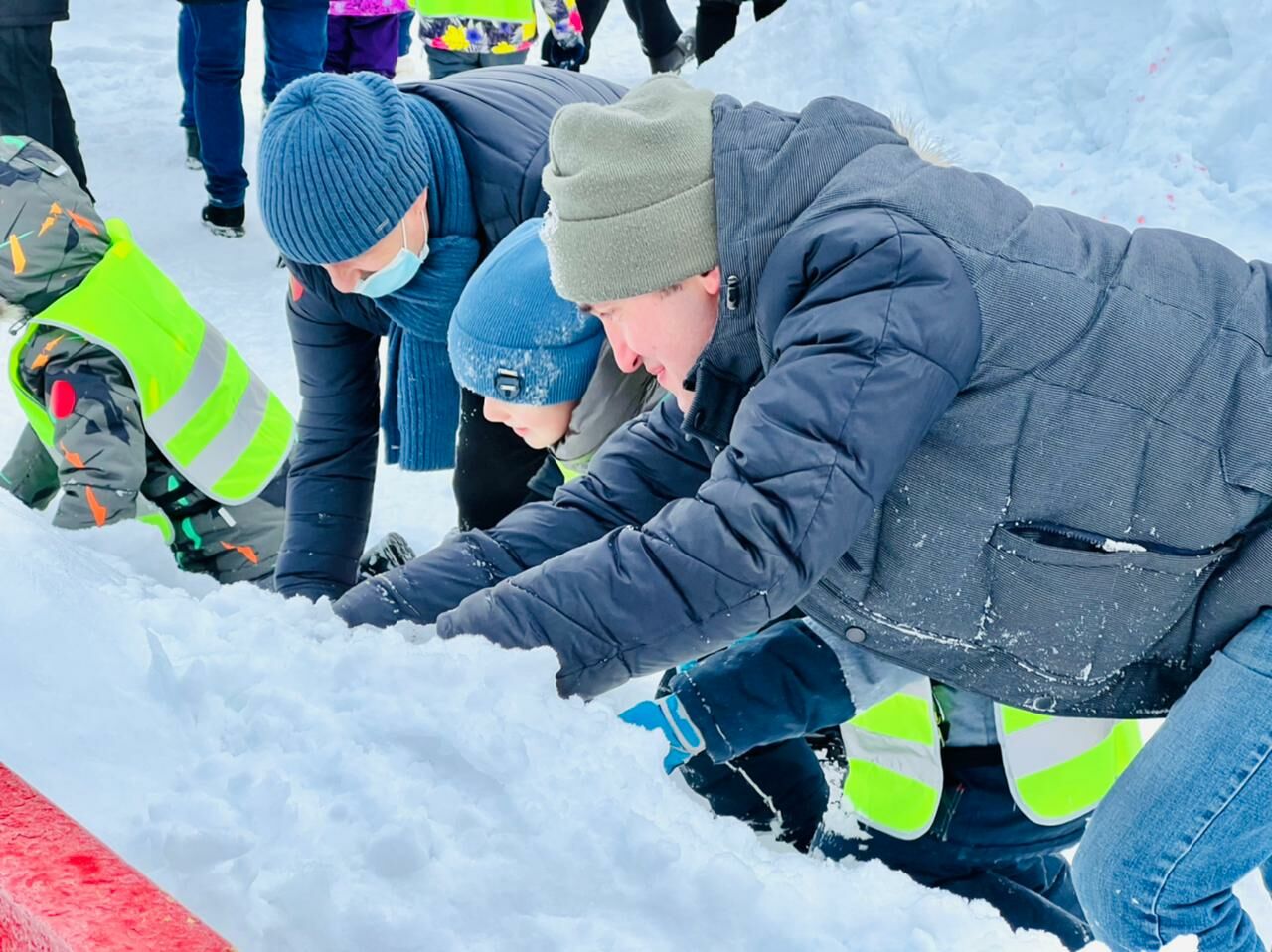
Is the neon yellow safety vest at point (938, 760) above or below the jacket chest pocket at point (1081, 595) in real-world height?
below

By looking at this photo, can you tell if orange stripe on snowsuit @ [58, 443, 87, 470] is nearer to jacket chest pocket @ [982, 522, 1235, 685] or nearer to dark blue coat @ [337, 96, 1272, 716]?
dark blue coat @ [337, 96, 1272, 716]

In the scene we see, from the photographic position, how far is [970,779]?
2.02 metres

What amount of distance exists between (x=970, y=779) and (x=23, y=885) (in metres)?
1.45

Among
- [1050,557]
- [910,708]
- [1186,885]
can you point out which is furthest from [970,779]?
[1050,557]

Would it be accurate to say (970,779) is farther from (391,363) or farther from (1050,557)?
(391,363)

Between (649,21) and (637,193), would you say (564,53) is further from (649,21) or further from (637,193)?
(637,193)

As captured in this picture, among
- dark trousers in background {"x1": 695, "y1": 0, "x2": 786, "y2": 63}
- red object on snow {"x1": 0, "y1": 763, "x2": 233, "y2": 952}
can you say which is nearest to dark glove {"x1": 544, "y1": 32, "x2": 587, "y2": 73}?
dark trousers in background {"x1": 695, "y1": 0, "x2": 786, "y2": 63}

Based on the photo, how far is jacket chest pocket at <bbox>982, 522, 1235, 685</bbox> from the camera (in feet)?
4.93

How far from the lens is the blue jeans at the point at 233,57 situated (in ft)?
15.8

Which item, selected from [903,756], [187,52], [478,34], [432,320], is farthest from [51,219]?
[187,52]

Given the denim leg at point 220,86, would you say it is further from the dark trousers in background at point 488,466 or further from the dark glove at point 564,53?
the dark trousers in background at point 488,466

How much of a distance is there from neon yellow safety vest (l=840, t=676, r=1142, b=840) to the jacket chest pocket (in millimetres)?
333

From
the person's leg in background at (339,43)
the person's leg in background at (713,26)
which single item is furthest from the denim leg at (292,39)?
the person's leg in background at (713,26)

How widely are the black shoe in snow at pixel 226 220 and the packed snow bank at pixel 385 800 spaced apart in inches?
166
